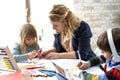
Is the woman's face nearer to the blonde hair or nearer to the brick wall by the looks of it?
the blonde hair

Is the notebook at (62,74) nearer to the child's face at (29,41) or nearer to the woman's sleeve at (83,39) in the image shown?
the woman's sleeve at (83,39)

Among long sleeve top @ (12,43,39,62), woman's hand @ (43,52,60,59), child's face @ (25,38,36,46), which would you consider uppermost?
child's face @ (25,38,36,46)

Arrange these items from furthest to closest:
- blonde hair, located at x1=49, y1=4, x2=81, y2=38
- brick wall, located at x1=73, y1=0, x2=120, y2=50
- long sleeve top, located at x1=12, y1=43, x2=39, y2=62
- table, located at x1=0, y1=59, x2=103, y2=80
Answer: brick wall, located at x1=73, y1=0, x2=120, y2=50, blonde hair, located at x1=49, y1=4, x2=81, y2=38, long sleeve top, located at x1=12, y1=43, x2=39, y2=62, table, located at x1=0, y1=59, x2=103, y2=80

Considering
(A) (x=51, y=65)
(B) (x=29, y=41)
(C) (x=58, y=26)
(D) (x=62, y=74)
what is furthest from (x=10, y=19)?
(D) (x=62, y=74)

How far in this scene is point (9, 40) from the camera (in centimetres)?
361

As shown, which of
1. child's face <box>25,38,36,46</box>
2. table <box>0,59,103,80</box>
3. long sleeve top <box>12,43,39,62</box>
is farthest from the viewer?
child's face <box>25,38,36,46</box>

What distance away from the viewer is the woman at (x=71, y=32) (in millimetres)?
2258

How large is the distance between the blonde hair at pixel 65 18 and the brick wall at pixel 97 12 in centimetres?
156

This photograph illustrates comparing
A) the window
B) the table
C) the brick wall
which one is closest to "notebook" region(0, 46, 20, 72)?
the table

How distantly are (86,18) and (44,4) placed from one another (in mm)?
701

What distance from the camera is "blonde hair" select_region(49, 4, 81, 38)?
7.41 feet

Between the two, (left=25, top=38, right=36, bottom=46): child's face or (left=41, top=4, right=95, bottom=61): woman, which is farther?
(left=25, top=38, right=36, bottom=46): child's face

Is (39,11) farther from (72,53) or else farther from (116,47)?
(116,47)

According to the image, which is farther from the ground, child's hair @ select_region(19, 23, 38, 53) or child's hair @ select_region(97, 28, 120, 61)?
child's hair @ select_region(97, 28, 120, 61)
